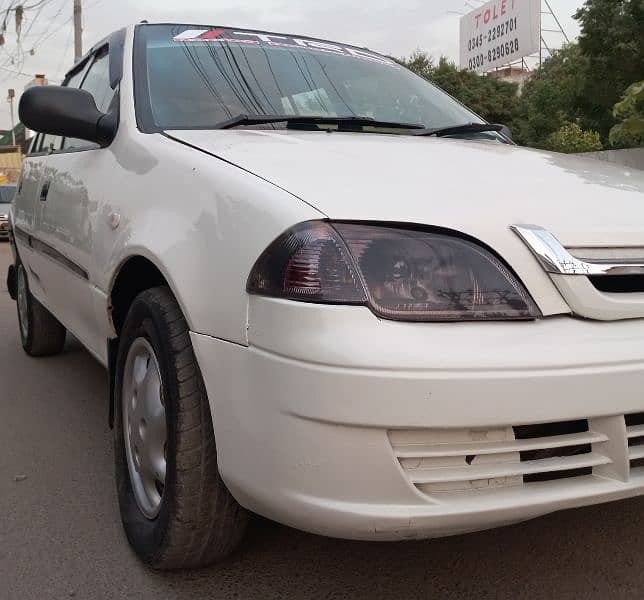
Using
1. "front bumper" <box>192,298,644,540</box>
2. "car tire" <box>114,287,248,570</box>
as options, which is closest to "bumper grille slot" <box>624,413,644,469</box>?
"front bumper" <box>192,298,644,540</box>

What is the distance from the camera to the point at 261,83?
2844 millimetres

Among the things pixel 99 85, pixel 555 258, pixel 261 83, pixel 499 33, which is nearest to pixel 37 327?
pixel 99 85

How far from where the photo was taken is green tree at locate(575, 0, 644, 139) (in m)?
16.8

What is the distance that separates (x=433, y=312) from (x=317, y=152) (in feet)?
2.27

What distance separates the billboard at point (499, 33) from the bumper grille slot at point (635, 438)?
115ft

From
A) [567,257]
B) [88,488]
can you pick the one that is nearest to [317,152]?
[567,257]

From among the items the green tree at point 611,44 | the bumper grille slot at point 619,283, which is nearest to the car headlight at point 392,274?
the bumper grille slot at point 619,283

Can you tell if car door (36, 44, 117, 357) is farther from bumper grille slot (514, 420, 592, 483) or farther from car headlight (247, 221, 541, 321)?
bumper grille slot (514, 420, 592, 483)

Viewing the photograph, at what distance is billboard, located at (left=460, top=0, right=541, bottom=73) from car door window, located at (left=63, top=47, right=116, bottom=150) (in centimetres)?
3314

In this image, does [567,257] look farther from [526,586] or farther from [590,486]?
[526,586]

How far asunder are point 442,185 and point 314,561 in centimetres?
116

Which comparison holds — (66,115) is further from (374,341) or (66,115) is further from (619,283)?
(619,283)

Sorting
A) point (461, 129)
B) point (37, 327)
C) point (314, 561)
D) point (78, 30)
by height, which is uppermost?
point (78, 30)

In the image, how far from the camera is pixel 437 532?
1.57m
